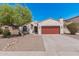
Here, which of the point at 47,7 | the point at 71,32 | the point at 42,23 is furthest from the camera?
the point at 42,23

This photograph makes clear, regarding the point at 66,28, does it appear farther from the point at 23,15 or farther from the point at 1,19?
the point at 1,19

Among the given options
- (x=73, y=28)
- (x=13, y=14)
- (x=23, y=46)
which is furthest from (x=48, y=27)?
(x=23, y=46)

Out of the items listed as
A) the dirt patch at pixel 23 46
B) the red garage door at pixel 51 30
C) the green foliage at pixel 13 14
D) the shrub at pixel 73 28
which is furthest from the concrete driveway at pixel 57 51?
the red garage door at pixel 51 30

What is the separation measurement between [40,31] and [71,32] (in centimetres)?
437

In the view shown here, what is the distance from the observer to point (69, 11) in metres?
16.0

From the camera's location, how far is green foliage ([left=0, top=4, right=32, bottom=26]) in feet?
74.8

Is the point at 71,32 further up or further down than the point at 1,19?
further down

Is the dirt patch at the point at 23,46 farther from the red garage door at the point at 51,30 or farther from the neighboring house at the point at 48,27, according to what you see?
the neighboring house at the point at 48,27

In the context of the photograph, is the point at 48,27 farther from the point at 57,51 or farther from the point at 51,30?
the point at 57,51

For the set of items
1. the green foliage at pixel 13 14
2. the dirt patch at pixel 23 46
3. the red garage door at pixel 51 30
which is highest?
the green foliage at pixel 13 14

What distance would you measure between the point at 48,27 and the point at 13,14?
941cm

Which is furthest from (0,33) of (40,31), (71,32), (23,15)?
(71,32)

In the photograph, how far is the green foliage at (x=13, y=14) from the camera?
74.8 feet

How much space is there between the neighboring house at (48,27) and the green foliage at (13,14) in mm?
→ 6180
